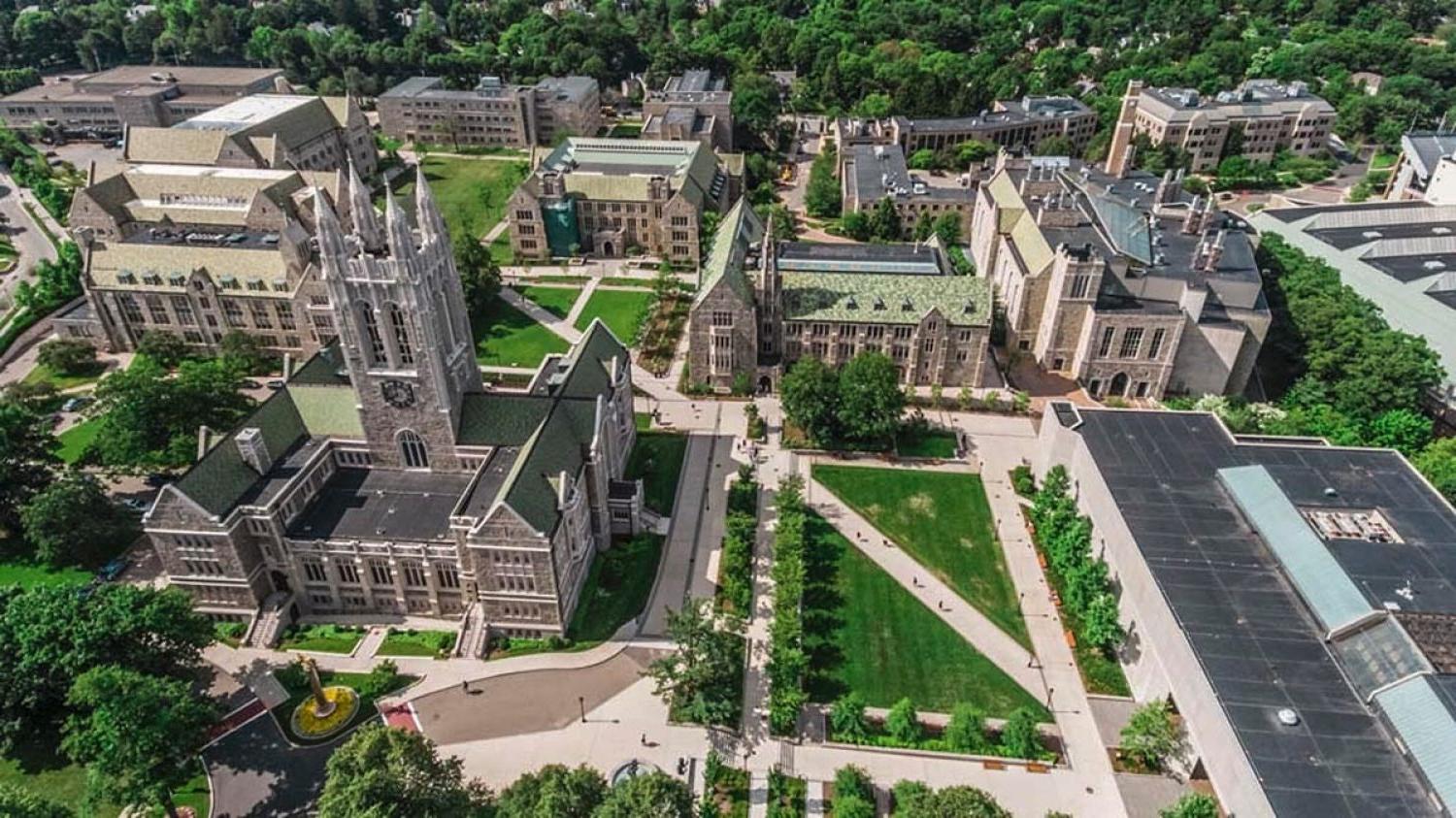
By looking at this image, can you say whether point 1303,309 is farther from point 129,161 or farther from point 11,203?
point 11,203

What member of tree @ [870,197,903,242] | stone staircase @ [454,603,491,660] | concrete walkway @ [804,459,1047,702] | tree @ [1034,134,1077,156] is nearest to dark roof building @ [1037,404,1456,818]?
concrete walkway @ [804,459,1047,702]

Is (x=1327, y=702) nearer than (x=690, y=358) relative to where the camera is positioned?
Yes

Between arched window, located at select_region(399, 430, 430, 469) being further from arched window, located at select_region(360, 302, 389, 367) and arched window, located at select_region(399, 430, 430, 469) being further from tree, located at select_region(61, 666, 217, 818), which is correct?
tree, located at select_region(61, 666, 217, 818)

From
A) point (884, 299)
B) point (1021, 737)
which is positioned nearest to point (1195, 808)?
point (1021, 737)

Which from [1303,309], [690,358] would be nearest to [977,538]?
[690,358]

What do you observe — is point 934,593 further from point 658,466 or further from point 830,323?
point 830,323

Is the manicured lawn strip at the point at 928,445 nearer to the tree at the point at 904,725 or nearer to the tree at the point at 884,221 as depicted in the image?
the tree at the point at 904,725
